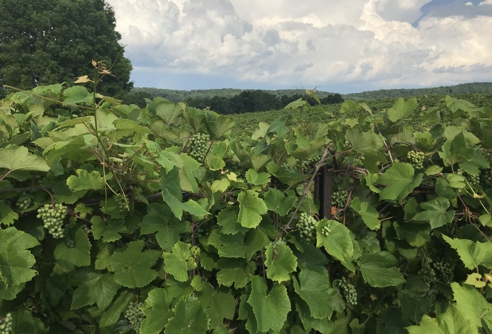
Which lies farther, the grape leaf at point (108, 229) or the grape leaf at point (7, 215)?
the grape leaf at point (108, 229)

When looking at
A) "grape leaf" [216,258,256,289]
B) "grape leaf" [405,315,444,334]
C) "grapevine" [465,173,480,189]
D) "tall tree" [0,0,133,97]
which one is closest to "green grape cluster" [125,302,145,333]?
"grape leaf" [216,258,256,289]

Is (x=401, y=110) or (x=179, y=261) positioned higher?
(x=401, y=110)

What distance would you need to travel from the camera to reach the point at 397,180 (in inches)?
64.7

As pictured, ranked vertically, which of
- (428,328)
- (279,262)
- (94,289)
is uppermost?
(279,262)

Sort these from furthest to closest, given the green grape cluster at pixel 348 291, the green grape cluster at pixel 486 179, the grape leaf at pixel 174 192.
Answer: the green grape cluster at pixel 486 179 < the green grape cluster at pixel 348 291 < the grape leaf at pixel 174 192

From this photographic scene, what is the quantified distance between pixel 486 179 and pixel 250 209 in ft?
4.59

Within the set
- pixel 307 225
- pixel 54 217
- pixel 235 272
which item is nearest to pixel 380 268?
pixel 307 225

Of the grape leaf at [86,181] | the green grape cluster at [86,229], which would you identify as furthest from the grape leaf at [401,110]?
the green grape cluster at [86,229]

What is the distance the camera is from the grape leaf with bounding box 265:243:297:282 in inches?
55.5

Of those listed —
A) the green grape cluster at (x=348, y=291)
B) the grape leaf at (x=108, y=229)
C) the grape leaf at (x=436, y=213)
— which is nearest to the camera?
the grape leaf at (x=108, y=229)

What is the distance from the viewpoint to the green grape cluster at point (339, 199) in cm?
177

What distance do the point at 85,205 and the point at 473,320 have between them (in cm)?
174

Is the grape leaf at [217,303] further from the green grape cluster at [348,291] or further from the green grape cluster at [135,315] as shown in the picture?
the green grape cluster at [348,291]

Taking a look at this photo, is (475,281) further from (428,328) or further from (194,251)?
(194,251)
